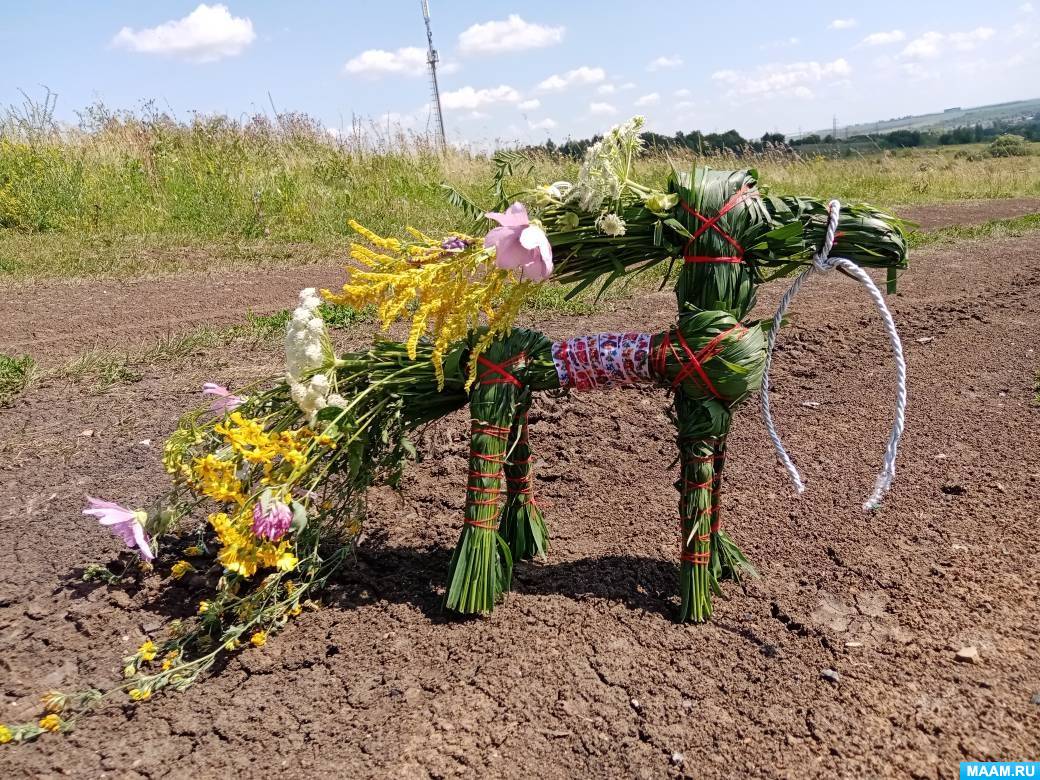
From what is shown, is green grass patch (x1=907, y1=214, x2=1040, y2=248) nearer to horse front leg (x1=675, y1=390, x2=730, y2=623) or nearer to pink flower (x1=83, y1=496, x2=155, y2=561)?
horse front leg (x1=675, y1=390, x2=730, y2=623)

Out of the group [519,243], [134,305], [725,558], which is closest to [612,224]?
[519,243]

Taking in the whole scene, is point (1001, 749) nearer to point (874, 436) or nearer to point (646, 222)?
point (646, 222)

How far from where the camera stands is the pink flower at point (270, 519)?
2.02 meters

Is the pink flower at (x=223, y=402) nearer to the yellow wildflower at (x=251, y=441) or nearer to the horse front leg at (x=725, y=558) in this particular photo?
the yellow wildflower at (x=251, y=441)

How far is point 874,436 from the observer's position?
140 inches

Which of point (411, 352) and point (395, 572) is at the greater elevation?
point (411, 352)

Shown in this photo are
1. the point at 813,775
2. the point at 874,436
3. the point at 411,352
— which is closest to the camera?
the point at 813,775

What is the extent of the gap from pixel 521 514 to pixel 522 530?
6 cm

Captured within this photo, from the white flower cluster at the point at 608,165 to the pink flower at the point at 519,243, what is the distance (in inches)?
8.4

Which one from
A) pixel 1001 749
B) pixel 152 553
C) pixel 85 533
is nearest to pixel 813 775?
pixel 1001 749

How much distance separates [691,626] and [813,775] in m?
0.56

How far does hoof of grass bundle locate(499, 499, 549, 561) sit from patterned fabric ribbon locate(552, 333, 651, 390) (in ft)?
1.86

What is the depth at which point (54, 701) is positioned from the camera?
77.5 inches

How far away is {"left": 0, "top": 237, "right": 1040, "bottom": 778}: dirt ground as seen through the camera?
1887 millimetres
